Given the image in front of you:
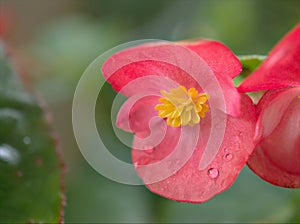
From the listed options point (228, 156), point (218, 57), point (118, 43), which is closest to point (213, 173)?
point (228, 156)

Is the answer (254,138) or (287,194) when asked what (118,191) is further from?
(254,138)

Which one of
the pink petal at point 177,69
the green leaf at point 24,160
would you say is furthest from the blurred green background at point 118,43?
the pink petal at point 177,69

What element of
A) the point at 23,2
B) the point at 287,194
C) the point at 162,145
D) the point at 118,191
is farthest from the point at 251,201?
the point at 23,2

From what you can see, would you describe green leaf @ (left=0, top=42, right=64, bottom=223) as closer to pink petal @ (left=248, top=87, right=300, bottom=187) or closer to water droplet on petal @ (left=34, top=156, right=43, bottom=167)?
water droplet on petal @ (left=34, top=156, right=43, bottom=167)

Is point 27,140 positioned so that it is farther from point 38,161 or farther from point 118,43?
point 118,43

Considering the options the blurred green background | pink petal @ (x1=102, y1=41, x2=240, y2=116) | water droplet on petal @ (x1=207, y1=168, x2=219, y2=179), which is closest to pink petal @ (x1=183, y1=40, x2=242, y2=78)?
pink petal @ (x1=102, y1=41, x2=240, y2=116)
